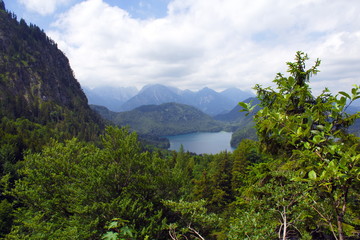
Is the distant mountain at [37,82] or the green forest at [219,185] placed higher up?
the distant mountain at [37,82]

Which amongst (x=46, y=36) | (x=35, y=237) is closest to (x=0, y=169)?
(x=35, y=237)

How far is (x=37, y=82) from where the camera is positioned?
437 feet

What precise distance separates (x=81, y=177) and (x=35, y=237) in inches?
129

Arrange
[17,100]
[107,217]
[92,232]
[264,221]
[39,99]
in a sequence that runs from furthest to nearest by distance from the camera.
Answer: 1. [39,99]
2. [17,100]
3. [107,217]
4. [92,232]
5. [264,221]

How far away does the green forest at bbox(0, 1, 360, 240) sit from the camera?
2650 mm

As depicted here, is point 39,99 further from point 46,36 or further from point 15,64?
point 46,36

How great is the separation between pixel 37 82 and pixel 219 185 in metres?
150

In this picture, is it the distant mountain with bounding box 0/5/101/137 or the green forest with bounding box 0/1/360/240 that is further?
the distant mountain with bounding box 0/5/101/137

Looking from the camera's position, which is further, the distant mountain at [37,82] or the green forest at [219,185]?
the distant mountain at [37,82]

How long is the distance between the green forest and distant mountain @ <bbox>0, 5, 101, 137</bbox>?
308 ft

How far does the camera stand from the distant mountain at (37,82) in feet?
348

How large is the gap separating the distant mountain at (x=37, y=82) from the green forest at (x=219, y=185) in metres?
93.9

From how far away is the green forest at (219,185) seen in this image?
2.65 m

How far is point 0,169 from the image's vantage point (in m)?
34.4
